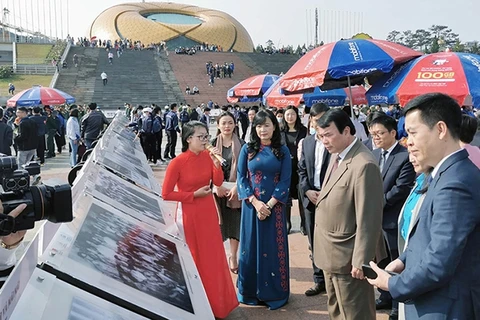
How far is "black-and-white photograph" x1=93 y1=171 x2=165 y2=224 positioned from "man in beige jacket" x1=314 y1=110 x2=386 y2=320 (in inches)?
61.2

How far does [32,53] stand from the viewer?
1645 inches

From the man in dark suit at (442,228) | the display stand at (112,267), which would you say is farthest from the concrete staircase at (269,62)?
the man in dark suit at (442,228)

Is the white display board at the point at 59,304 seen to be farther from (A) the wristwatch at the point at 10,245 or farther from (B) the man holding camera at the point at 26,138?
(B) the man holding camera at the point at 26,138

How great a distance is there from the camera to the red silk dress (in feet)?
10.9

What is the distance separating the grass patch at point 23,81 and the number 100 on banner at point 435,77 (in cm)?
3000

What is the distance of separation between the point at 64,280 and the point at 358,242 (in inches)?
60.5

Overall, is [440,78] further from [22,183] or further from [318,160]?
[22,183]

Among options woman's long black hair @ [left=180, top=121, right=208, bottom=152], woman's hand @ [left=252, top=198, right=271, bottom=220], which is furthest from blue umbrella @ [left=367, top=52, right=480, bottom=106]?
woman's long black hair @ [left=180, top=121, right=208, bottom=152]

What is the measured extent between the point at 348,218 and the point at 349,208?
0.06 m

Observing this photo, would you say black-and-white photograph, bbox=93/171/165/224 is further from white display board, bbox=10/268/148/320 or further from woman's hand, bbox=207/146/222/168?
white display board, bbox=10/268/148/320

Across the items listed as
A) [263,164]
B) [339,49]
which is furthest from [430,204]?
[339,49]

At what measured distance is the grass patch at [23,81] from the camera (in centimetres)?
3044

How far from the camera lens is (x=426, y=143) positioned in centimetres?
166

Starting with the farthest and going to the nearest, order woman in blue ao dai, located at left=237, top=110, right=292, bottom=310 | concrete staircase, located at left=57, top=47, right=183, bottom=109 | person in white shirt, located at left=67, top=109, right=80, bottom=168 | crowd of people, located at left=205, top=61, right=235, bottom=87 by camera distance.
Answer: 1. crowd of people, located at left=205, top=61, right=235, bottom=87
2. concrete staircase, located at left=57, top=47, right=183, bottom=109
3. person in white shirt, located at left=67, top=109, right=80, bottom=168
4. woman in blue ao dai, located at left=237, top=110, right=292, bottom=310
